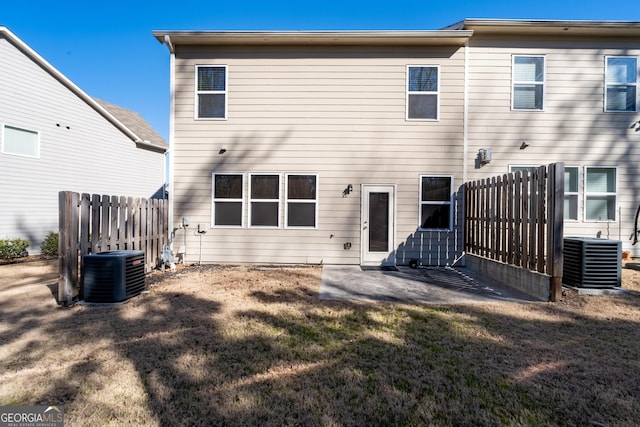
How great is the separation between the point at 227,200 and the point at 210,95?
2.72 metres

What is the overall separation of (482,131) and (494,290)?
4270 millimetres

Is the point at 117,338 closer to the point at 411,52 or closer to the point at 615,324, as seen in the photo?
the point at 615,324

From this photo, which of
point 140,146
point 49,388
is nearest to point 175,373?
point 49,388

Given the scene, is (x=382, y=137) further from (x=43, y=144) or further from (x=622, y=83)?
(x=43, y=144)

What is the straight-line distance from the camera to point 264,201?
7652 mm

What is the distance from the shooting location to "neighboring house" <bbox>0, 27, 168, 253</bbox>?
8.84 metres

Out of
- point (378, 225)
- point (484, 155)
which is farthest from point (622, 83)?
point (378, 225)

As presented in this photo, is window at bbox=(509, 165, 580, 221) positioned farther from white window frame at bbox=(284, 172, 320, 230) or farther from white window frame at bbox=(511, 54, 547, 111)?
white window frame at bbox=(284, 172, 320, 230)

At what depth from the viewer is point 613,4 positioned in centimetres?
819

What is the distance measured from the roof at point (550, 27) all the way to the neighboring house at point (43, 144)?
12.6 m

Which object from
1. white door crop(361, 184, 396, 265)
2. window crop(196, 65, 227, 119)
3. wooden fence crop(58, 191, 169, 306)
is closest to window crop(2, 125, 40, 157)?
wooden fence crop(58, 191, 169, 306)

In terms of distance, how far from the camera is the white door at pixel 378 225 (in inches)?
297

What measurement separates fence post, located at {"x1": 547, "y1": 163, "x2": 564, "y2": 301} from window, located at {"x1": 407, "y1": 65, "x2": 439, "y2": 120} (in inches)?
136

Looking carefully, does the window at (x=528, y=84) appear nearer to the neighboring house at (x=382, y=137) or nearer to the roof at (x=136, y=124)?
the neighboring house at (x=382, y=137)
